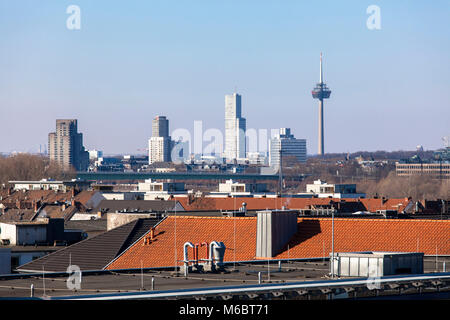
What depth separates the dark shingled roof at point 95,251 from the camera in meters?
63.1

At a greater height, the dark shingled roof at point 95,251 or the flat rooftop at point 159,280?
the flat rooftop at point 159,280

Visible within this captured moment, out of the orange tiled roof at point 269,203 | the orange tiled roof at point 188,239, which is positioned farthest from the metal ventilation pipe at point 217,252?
the orange tiled roof at point 269,203

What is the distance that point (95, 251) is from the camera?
2601 inches

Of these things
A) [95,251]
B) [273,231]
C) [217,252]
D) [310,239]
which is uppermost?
[217,252]

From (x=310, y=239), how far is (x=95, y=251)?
1273 cm

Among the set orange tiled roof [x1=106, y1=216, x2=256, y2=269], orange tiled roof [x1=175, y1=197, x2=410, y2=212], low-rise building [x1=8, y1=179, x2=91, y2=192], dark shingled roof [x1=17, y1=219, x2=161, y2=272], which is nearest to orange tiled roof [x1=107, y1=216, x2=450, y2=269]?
orange tiled roof [x1=106, y1=216, x2=256, y2=269]

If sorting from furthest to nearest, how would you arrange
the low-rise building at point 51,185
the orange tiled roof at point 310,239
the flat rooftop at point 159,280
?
the low-rise building at point 51,185 < the orange tiled roof at point 310,239 < the flat rooftop at point 159,280

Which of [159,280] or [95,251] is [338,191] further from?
[159,280]

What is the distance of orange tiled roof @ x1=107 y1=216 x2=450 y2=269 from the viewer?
203ft

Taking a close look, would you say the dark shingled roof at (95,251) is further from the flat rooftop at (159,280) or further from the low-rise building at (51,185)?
the low-rise building at (51,185)

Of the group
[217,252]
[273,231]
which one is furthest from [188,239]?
[217,252]

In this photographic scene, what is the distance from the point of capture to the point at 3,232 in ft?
239

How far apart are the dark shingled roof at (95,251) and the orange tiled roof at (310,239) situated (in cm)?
75

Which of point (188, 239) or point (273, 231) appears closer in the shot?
point (273, 231)
